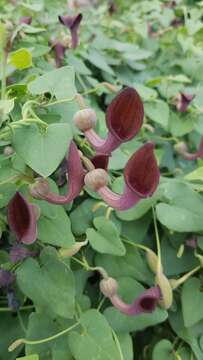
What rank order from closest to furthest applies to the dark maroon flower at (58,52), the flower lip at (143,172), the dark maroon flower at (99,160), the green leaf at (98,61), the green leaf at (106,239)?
the flower lip at (143,172) → the dark maroon flower at (99,160) → the green leaf at (106,239) → the dark maroon flower at (58,52) → the green leaf at (98,61)

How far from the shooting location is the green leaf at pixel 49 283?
0.63m

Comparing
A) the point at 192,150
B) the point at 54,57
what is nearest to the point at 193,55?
the point at 192,150

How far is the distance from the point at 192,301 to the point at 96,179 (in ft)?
0.90

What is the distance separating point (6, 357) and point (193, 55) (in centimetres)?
91

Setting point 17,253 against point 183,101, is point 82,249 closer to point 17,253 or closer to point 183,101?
point 17,253

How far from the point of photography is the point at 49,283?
642 mm

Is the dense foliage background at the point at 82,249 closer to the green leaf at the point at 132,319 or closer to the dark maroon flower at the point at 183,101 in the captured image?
the green leaf at the point at 132,319

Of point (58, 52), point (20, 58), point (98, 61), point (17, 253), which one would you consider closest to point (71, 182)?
point (17, 253)

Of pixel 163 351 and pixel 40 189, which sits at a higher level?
pixel 40 189

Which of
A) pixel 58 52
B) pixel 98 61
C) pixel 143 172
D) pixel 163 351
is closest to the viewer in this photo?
pixel 143 172

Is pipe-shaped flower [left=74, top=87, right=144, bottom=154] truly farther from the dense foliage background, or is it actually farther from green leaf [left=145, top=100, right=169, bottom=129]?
green leaf [left=145, top=100, right=169, bottom=129]

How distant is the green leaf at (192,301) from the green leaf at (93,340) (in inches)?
4.6

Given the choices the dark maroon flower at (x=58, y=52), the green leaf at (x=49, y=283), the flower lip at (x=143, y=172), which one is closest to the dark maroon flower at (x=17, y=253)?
the green leaf at (x=49, y=283)

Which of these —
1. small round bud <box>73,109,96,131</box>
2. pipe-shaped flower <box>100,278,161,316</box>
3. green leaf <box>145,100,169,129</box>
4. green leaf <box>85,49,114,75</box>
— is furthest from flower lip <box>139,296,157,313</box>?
green leaf <box>85,49,114,75</box>
